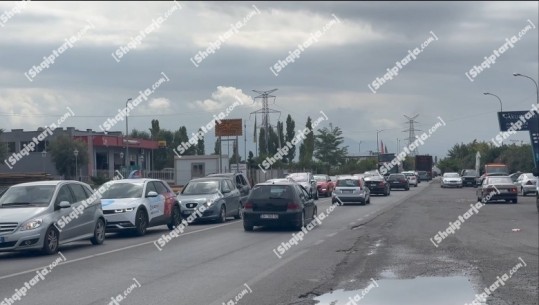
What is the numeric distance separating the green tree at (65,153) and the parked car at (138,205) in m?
31.8

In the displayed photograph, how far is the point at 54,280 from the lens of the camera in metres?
13.1

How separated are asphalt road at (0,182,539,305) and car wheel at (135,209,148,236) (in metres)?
0.38

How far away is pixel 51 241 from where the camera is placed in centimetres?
1698

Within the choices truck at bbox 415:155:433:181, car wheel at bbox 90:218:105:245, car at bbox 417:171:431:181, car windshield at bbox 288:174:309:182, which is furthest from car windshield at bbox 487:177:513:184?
car at bbox 417:171:431:181

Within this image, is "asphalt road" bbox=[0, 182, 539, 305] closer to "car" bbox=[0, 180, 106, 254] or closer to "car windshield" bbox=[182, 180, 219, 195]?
"car" bbox=[0, 180, 106, 254]

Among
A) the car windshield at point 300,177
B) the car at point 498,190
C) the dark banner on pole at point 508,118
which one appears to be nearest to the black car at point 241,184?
the car at point 498,190

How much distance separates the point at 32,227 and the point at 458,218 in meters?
17.4

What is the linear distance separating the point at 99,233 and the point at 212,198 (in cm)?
807

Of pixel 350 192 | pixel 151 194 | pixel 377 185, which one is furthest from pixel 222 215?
pixel 377 185

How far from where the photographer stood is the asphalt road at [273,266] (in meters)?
11.6

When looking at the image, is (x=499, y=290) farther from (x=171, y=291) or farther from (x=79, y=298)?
(x=79, y=298)

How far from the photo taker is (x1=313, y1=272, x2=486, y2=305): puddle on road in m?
10.8

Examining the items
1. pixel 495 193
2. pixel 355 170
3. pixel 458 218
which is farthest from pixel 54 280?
pixel 355 170

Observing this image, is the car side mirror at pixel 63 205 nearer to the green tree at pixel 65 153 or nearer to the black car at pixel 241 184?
the black car at pixel 241 184
